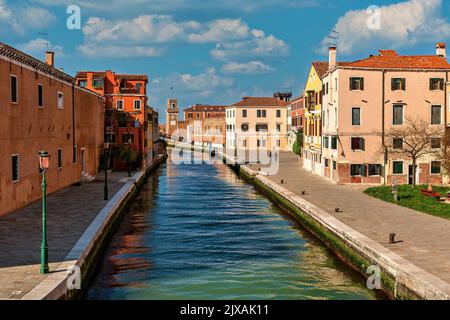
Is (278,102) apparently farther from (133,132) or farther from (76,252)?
(76,252)

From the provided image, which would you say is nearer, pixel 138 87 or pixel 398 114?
Result: pixel 398 114

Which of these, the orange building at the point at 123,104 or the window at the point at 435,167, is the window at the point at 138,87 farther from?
the window at the point at 435,167

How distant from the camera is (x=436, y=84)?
41.2m

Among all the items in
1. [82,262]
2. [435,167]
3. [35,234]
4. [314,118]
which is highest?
[314,118]

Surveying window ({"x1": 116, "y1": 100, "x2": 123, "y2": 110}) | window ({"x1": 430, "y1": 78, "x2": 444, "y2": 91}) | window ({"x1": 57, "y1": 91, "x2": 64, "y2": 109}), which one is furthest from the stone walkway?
window ({"x1": 116, "y1": 100, "x2": 123, "y2": 110})

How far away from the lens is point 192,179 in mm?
58531

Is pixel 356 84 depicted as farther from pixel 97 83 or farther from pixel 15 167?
pixel 97 83

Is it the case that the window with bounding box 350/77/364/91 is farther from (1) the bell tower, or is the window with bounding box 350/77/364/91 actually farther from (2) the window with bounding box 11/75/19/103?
(1) the bell tower

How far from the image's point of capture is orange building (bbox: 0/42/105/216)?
86.0ft

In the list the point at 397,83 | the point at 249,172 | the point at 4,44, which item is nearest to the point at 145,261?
the point at 4,44

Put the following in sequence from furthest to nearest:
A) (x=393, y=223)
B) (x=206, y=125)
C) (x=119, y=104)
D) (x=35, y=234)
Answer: (x=206, y=125)
(x=119, y=104)
(x=393, y=223)
(x=35, y=234)

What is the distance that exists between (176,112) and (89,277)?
455 ft

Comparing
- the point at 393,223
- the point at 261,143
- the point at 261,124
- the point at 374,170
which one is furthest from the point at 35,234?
the point at 261,124

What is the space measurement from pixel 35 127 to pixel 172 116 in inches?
4893
